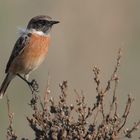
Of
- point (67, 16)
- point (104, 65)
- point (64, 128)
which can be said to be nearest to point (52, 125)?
point (64, 128)

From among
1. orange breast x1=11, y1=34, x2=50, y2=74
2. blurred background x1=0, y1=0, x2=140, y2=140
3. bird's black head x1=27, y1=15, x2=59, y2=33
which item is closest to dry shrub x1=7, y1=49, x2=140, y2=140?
bird's black head x1=27, y1=15, x2=59, y2=33

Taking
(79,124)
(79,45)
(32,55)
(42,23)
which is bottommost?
(79,45)

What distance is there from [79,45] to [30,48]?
6.51 metres

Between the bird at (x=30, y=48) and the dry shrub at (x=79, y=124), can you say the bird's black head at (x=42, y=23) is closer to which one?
the bird at (x=30, y=48)

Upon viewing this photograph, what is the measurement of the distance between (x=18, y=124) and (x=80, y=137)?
574 centimetres

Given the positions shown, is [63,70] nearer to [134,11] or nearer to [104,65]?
[104,65]

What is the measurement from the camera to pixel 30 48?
937cm

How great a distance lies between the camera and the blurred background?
42.2 feet

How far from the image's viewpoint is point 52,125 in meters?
6.24

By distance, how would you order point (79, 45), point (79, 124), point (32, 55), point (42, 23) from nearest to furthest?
point (79, 124), point (42, 23), point (32, 55), point (79, 45)

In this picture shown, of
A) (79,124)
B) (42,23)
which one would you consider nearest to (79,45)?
(42,23)

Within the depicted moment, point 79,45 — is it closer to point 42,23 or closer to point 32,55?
point 32,55

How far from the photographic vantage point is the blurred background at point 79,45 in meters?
12.9

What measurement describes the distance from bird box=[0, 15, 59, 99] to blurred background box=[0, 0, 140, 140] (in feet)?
6.48
